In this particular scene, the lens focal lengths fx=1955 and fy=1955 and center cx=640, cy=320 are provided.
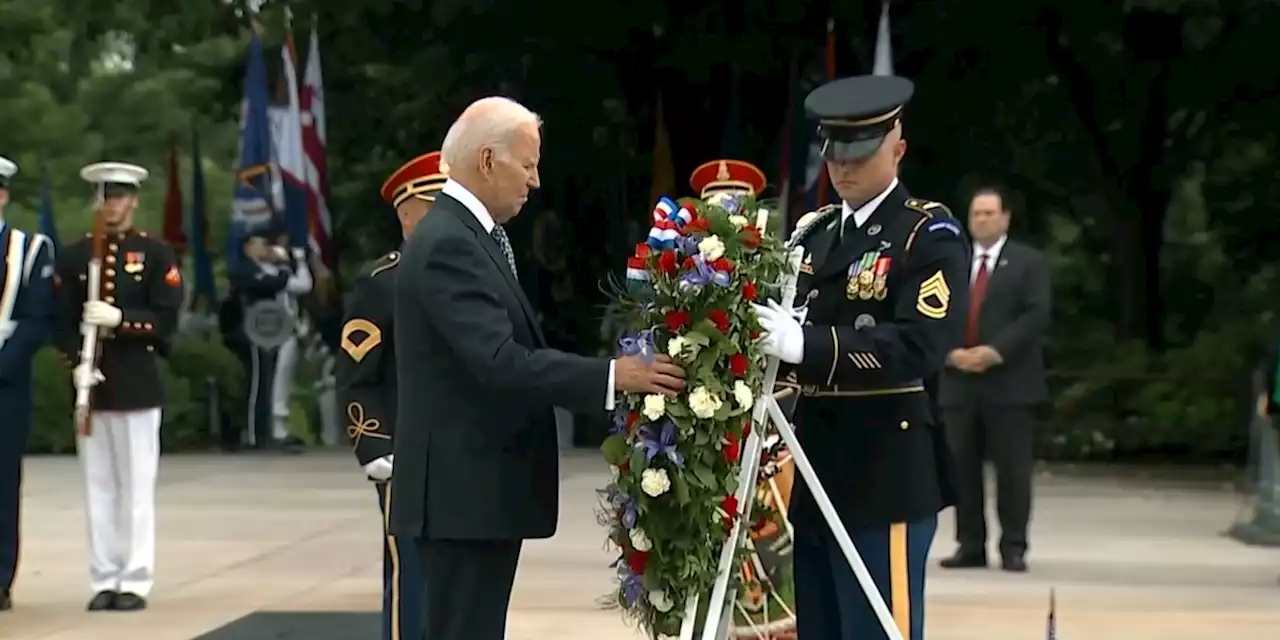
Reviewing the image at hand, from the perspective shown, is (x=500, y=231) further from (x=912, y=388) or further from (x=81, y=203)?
(x=81, y=203)

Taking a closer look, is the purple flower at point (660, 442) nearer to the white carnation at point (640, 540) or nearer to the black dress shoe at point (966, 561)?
the white carnation at point (640, 540)

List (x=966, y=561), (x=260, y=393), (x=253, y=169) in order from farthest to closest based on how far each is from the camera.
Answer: (x=260, y=393) → (x=253, y=169) → (x=966, y=561)

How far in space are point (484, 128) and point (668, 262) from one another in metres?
0.56

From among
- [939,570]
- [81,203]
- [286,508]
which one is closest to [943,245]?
[939,570]

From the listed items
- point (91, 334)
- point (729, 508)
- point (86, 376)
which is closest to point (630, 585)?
point (729, 508)

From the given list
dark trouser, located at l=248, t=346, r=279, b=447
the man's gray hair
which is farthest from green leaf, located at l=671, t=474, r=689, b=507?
dark trouser, located at l=248, t=346, r=279, b=447

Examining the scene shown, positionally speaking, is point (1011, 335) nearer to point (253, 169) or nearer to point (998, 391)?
point (998, 391)

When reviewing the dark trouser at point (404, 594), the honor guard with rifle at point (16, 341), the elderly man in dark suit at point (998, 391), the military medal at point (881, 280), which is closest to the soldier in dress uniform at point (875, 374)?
the military medal at point (881, 280)

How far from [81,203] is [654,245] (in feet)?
76.0

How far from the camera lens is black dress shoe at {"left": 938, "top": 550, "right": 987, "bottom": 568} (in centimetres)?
1061

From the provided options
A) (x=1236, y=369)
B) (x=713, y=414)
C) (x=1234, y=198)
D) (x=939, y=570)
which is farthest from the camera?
(x=1234, y=198)

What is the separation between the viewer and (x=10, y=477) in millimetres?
9125

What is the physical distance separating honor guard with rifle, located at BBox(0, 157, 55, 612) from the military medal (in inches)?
207

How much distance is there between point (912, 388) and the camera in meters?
5.22
